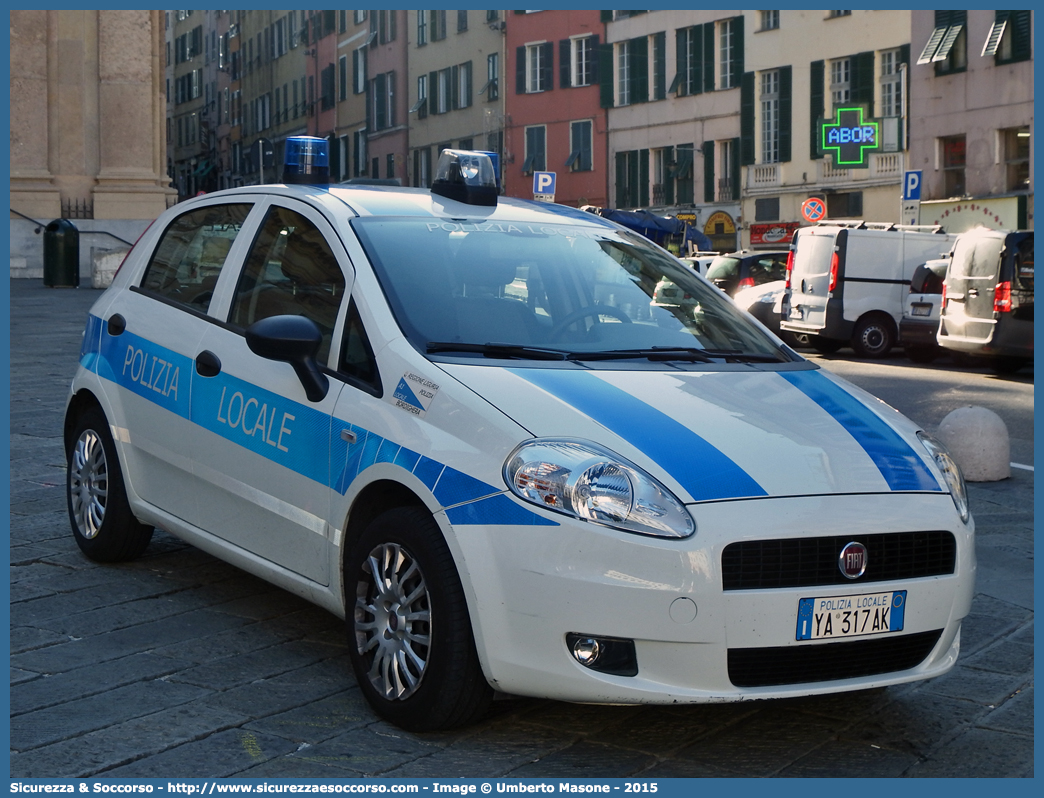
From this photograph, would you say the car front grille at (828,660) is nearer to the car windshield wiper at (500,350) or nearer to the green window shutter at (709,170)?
the car windshield wiper at (500,350)

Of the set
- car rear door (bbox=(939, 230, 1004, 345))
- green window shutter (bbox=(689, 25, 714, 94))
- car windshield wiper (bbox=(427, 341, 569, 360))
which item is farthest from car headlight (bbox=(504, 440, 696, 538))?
green window shutter (bbox=(689, 25, 714, 94))

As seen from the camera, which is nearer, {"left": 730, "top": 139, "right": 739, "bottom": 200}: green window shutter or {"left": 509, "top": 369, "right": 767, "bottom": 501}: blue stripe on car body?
{"left": 509, "top": 369, "right": 767, "bottom": 501}: blue stripe on car body

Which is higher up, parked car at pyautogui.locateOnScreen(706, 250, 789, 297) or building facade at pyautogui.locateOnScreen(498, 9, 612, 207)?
building facade at pyautogui.locateOnScreen(498, 9, 612, 207)

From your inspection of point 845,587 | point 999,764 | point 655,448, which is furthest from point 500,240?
point 999,764

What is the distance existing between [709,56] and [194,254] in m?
43.4

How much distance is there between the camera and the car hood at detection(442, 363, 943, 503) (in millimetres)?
3869

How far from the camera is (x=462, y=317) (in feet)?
15.1

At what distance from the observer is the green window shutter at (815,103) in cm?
4272

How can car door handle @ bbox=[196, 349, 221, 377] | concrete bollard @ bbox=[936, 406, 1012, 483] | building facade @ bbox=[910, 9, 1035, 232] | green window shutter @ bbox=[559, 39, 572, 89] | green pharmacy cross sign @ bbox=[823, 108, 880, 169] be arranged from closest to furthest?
car door handle @ bbox=[196, 349, 221, 377] → concrete bollard @ bbox=[936, 406, 1012, 483] → building facade @ bbox=[910, 9, 1035, 232] → green pharmacy cross sign @ bbox=[823, 108, 880, 169] → green window shutter @ bbox=[559, 39, 572, 89]

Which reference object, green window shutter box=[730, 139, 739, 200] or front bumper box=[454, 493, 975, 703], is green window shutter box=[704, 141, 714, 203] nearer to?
green window shutter box=[730, 139, 739, 200]

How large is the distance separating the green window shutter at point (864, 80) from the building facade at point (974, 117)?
2.34m

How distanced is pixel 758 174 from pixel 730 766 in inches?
1679

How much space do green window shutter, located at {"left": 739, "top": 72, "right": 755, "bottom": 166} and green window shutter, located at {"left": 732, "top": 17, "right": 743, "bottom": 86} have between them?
403 millimetres

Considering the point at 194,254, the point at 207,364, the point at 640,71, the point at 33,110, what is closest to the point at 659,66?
the point at 640,71
